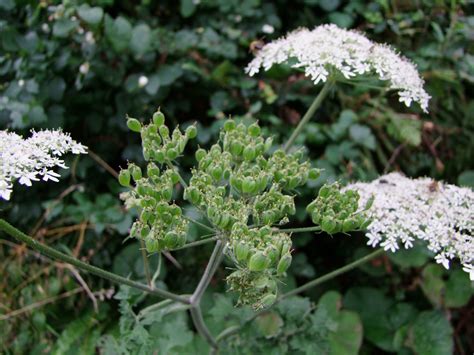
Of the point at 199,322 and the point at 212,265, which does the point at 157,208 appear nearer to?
the point at 212,265

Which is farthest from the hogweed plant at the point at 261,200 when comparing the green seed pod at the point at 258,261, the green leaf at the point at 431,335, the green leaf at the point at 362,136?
the green leaf at the point at 431,335

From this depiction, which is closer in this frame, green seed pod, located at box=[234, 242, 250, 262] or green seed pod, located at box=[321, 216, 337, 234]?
green seed pod, located at box=[234, 242, 250, 262]

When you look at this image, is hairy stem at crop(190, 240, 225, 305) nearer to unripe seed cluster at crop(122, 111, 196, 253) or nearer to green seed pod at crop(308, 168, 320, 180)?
unripe seed cluster at crop(122, 111, 196, 253)

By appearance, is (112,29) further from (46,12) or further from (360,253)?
(360,253)

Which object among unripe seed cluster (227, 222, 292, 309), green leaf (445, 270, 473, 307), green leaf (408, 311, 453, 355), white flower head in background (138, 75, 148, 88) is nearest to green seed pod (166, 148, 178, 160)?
unripe seed cluster (227, 222, 292, 309)

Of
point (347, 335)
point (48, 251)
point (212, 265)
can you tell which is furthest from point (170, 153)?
point (347, 335)

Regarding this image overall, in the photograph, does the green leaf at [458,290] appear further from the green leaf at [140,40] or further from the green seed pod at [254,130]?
the green leaf at [140,40]

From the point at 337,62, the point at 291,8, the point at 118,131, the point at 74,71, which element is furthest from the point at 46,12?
the point at 337,62

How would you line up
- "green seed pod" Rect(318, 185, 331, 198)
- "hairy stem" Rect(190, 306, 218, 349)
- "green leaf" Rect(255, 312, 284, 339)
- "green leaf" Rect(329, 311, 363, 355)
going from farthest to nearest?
"green leaf" Rect(329, 311, 363, 355) < "green leaf" Rect(255, 312, 284, 339) < "hairy stem" Rect(190, 306, 218, 349) < "green seed pod" Rect(318, 185, 331, 198)
